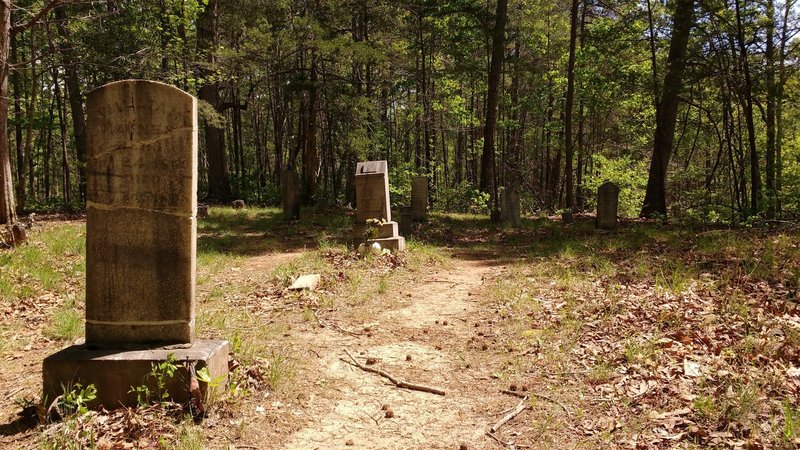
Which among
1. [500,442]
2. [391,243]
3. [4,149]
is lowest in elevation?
[500,442]

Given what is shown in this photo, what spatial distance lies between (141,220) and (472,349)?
3.41m

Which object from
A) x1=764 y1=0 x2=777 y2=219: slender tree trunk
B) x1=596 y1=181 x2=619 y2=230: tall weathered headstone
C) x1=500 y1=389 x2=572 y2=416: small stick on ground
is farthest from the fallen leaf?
x1=764 y1=0 x2=777 y2=219: slender tree trunk

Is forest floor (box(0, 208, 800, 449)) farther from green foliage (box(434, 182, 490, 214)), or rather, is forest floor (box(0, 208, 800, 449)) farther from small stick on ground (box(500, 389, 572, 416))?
green foliage (box(434, 182, 490, 214))

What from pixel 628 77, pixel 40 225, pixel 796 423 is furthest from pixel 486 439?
pixel 628 77

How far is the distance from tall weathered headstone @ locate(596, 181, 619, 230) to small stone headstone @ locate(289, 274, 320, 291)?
29.5 ft

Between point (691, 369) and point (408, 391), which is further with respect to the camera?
point (408, 391)

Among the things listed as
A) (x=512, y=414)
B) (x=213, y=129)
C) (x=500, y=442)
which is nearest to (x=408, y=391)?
(x=512, y=414)

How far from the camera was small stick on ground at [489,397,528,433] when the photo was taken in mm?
3631

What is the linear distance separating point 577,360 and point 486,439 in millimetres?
1513

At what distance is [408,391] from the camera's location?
4328 mm

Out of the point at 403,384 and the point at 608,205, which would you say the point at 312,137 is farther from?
the point at 403,384

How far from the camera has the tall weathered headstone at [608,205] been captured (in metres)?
13.3

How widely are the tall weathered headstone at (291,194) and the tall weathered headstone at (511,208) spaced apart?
22.0 ft

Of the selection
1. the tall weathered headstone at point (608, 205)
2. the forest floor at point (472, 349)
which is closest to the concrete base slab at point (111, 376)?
the forest floor at point (472, 349)
